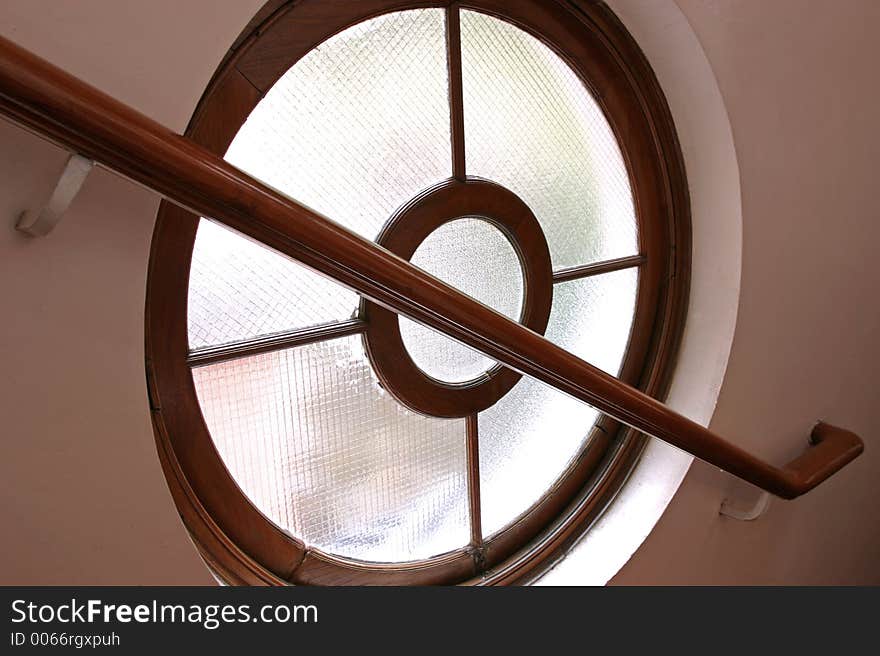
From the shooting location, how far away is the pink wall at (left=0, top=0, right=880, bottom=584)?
0.83 m

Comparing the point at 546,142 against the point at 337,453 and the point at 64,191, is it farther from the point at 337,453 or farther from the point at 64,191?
the point at 64,191

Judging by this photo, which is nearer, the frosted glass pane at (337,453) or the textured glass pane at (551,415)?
the frosted glass pane at (337,453)

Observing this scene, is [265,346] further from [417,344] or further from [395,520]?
[395,520]

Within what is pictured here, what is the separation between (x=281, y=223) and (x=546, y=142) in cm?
74

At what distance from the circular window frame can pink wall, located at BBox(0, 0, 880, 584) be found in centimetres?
14

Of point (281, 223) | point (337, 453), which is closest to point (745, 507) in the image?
point (337, 453)

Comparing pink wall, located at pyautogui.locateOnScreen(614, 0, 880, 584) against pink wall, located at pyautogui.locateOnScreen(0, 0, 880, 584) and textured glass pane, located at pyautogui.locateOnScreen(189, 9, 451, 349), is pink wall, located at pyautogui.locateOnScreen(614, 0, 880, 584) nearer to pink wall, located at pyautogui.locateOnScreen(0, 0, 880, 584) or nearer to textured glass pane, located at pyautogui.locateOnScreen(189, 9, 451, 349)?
pink wall, located at pyautogui.locateOnScreen(0, 0, 880, 584)

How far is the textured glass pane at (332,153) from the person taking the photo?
1.13 metres

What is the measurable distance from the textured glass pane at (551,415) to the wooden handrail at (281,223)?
0.85 ft

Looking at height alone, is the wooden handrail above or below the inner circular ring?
below

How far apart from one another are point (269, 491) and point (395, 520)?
0.88 feet

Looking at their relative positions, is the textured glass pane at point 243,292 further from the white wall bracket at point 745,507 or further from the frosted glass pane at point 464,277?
the white wall bracket at point 745,507

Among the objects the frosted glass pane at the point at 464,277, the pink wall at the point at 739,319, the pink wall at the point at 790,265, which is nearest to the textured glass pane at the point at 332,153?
the frosted glass pane at the point at 464,277

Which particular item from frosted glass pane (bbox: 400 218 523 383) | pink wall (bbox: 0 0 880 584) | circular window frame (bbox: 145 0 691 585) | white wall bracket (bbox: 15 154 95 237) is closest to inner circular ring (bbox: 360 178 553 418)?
frosted glass pane (bbox: 400 218 523 383)
